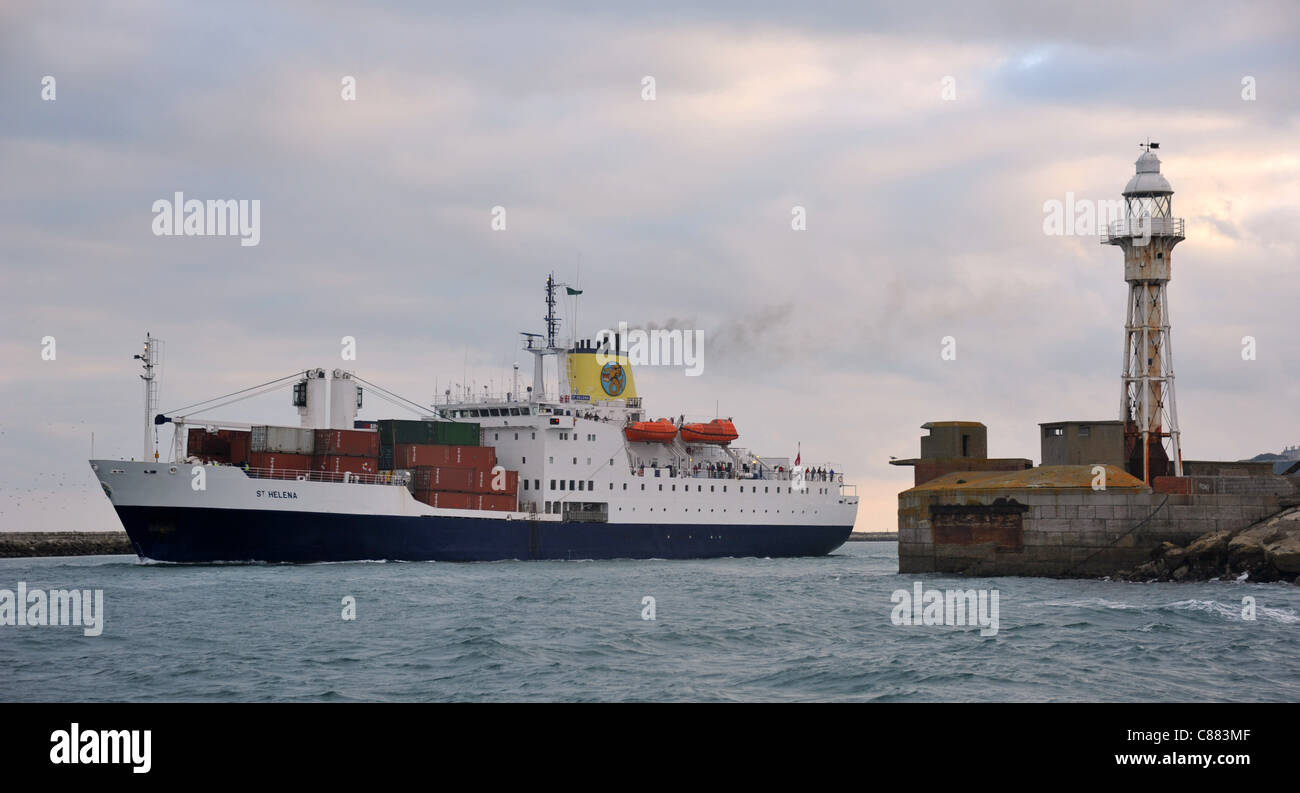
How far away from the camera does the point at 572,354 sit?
6331 centimetres

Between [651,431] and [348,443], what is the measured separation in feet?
55.6

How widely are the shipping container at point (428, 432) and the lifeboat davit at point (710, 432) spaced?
12590mm

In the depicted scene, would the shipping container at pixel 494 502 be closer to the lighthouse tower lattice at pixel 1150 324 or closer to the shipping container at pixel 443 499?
the shipping container at pixel 443 499

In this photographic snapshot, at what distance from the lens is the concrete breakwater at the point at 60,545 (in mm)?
71125

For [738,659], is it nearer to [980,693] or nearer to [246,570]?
[980,693]

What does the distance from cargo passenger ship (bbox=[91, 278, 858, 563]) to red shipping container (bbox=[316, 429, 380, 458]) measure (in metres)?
0.06

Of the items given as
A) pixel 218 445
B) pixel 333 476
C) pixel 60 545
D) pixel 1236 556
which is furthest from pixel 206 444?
pixel 1236 556

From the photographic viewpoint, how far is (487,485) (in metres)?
53.9

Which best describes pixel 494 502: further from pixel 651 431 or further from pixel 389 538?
pixel 651 431

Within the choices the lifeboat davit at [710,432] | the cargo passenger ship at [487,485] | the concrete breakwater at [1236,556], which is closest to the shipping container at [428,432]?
the cargo passenger ship at [487,485]

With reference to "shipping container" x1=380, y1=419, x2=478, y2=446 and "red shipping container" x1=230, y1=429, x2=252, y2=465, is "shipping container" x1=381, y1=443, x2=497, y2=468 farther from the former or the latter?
"red shipping container" x1=230, y1=429, x2=252, y2=465

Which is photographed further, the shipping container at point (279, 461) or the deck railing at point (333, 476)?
the shipping container at point (279, 461)
